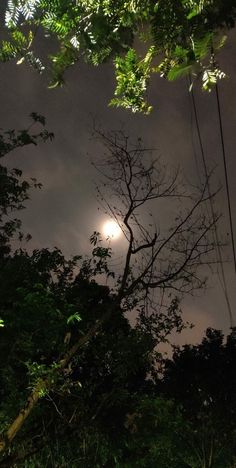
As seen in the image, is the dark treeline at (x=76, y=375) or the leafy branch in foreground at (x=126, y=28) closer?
the leafy branch in foreground at (x=126, y=28)

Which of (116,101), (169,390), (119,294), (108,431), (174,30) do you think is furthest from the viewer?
(169,390)

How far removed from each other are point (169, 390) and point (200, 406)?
201cm

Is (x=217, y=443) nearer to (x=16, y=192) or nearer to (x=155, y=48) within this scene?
(x=16, y=192)

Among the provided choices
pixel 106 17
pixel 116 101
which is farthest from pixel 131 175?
pixel 106 17

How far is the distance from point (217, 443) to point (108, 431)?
7.79 metres

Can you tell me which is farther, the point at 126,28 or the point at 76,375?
the point at 76,375

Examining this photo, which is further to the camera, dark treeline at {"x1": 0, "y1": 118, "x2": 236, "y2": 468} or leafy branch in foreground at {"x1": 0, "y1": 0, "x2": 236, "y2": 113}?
dark treeline at {"x1": 0, "y1": 118, "x2": 236, "y2": 468}

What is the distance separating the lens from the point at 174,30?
334 cm

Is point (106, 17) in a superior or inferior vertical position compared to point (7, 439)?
superior

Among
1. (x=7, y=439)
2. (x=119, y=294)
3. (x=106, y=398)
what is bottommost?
(x=7, y=439)

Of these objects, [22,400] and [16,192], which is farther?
[16,192]

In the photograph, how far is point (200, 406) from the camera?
72.0ft

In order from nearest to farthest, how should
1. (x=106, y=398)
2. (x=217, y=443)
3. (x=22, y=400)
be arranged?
(x=22, y=400)
(x=106, y=398)
(x=217, y=443)

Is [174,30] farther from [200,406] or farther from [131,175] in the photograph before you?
[200,406]
